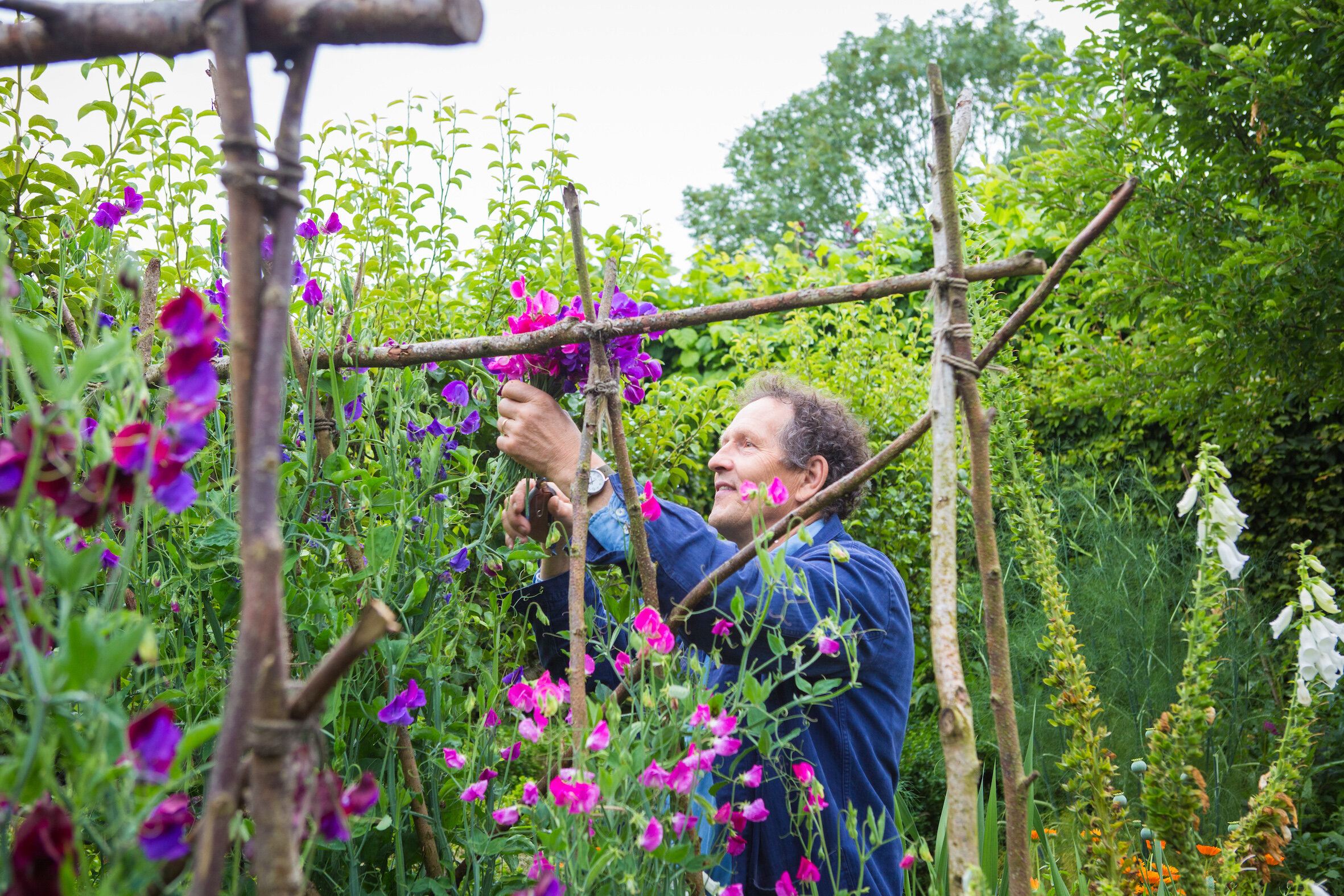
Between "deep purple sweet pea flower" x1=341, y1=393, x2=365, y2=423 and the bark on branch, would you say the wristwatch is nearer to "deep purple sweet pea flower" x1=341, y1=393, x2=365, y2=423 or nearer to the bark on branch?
"deep purple sweet pea flower" x1=341, y1=393, x2=365, y2=423

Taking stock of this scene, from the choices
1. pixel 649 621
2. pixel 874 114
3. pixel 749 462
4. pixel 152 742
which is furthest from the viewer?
pixel 874 114

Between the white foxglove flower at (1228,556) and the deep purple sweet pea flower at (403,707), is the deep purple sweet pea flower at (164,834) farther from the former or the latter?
the white foxglove flower at (1228,556)

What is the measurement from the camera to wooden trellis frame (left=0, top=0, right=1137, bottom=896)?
0.49 m

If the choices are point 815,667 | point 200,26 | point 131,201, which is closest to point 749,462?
point 815,667

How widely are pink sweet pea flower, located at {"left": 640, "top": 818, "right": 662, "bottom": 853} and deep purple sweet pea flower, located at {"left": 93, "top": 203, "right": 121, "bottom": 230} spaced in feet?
4.36

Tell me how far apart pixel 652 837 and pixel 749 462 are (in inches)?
55.4

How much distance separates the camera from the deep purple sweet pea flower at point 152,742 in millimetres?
500

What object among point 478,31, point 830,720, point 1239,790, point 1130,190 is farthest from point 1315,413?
point 478,31

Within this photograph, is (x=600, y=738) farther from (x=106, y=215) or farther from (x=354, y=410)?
(x=106, y=215)

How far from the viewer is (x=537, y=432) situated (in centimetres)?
142

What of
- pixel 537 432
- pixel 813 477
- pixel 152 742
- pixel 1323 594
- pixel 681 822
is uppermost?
pixel 537 432

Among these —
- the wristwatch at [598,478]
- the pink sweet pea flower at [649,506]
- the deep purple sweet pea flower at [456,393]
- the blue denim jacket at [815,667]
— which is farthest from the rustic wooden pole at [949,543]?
the deep purple sweet pea flower at [456,393]

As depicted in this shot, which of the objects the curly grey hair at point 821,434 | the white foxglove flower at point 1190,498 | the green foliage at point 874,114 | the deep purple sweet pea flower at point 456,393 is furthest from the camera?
the green foliage at point 874,114

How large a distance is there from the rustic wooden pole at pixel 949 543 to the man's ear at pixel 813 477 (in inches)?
51.1
